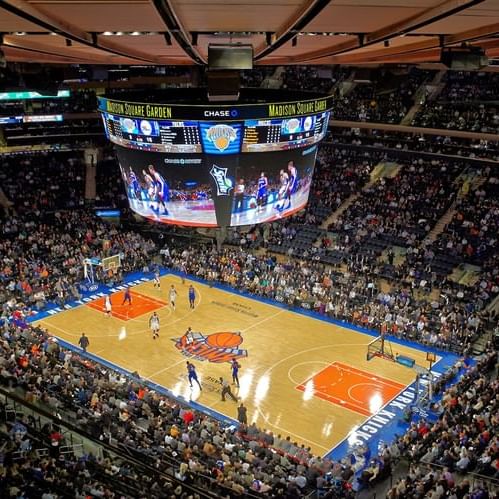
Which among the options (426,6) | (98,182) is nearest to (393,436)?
(426,6)

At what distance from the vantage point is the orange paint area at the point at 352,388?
19.6 m

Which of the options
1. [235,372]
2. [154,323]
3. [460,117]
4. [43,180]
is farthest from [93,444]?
[43,180]

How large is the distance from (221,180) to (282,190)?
1.67 m

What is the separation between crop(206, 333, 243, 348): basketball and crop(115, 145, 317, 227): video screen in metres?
8.16

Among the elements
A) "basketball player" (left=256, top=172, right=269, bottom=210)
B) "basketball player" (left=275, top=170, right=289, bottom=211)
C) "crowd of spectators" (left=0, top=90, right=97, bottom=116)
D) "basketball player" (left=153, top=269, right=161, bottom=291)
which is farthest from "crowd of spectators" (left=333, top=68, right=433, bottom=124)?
"basketball player" (left=256, top=172, right=269, bottom=210)

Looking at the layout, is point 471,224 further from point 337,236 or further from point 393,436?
point 393,436

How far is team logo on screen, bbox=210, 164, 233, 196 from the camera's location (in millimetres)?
14992

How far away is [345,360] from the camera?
882 inches

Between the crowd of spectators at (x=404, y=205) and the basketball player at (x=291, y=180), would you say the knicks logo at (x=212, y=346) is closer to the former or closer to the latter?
the basketball player at (x=291, y=180)

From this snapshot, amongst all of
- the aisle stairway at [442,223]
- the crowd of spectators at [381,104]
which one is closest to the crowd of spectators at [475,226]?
the aisle stairway at [442,223]

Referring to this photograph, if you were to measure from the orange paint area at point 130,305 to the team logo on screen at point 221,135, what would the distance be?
525 inches

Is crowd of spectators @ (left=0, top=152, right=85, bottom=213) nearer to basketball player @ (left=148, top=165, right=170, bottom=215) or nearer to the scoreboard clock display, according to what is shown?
the scoreboard clock display

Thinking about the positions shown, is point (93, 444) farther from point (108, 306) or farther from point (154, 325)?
point (108, 306)

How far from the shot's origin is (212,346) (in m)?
23.3
